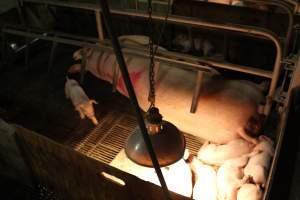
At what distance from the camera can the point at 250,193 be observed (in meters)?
2.64

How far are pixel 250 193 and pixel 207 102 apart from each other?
1.13m

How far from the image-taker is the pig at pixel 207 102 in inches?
128

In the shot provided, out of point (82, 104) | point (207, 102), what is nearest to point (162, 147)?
point (207, 102)

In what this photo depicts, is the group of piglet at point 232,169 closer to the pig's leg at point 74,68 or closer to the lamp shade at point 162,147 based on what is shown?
the lamp shade at point 162,147

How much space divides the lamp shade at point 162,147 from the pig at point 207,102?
1.49 meters

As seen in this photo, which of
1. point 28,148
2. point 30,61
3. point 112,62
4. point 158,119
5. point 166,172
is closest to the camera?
point 158,119

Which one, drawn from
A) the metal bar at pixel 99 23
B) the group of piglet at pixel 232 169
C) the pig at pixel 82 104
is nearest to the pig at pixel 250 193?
the group of piglet at pixel 232 169

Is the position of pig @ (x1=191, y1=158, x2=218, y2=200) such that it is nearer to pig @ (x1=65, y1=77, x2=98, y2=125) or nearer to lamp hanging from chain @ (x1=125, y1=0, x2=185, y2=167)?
lamp hanging from chain @ (x1=125, y1=0, x2=185, y2=167)

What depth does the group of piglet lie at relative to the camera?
2.74m

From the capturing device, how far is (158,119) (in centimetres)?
179

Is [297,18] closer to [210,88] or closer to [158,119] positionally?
[210,88]

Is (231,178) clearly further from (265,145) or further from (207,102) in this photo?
(207,102)

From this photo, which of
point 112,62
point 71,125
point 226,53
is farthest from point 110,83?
point 226,53

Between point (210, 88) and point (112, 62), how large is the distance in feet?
4.87
